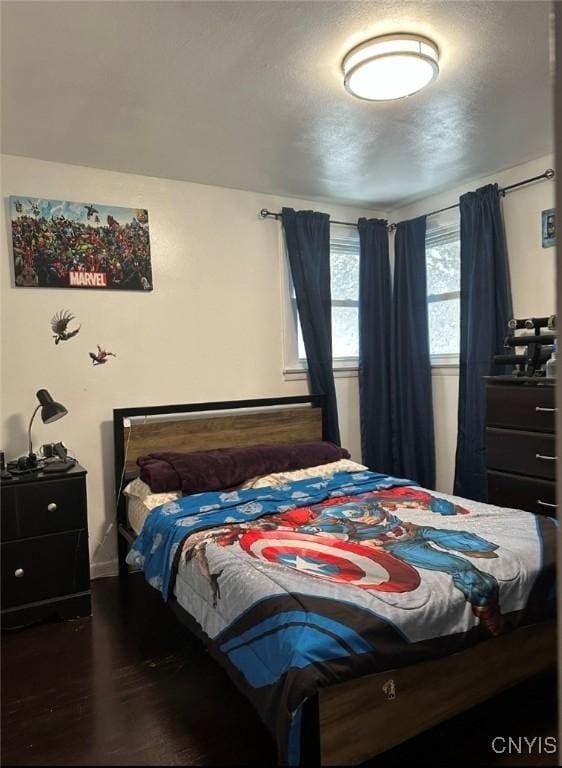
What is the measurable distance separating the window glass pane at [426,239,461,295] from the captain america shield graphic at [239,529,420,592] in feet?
7.07

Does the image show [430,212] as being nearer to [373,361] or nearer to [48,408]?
[373,361]

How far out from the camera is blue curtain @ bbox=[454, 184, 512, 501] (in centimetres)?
305

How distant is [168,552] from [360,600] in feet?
3.36

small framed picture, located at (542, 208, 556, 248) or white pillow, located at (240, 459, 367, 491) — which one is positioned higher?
small framed picture, located at (542, 208, 556, 248)

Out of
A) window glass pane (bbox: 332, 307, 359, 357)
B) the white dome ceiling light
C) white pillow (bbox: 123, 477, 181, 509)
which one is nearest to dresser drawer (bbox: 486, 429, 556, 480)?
window glass pane (bbox: 332, 307, 359, 357)

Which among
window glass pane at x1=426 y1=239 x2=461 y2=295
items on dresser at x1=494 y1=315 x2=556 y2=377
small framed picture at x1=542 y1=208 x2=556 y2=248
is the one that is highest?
window glass pane at x1=426 y1=239 x2=461 y2=295

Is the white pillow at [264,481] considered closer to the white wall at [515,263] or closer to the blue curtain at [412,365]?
the blue curtain at [412,365]

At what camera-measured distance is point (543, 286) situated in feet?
8.49

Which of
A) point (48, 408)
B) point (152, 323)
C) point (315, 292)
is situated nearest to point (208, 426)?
point (152, 323)

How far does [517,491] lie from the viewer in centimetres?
254

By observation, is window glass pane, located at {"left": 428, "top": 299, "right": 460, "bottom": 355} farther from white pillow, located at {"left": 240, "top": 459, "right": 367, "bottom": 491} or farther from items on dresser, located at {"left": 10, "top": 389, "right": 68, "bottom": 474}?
items on dresser, located at {"left": 10, "top": 389, "right": 68, "bottom": 474}

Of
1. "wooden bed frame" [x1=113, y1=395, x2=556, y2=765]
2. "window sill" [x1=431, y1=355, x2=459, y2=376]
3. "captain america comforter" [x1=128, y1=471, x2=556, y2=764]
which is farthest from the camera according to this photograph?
"window sill" [x1=431, y1=355, x2=459, y2=376]

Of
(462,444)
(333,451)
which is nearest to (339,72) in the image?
(333,451)

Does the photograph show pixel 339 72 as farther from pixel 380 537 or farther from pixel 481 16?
pixel 380 537
